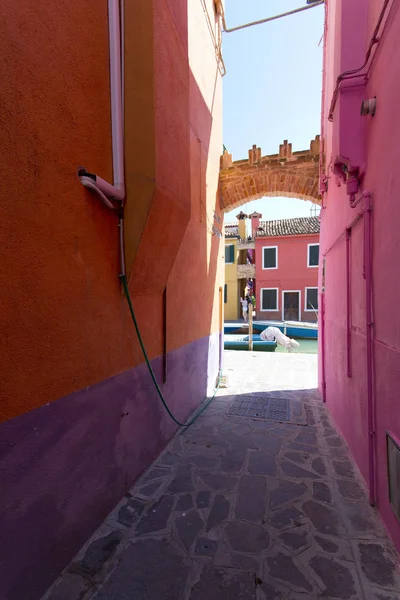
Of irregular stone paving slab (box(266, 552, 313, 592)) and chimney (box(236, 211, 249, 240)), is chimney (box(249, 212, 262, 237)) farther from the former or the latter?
irregular stone paving slab (box(266, 552, 313, 592))

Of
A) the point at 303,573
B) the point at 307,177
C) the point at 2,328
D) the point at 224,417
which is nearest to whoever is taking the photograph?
the point at 2,328

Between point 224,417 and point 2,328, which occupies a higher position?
point 2,328

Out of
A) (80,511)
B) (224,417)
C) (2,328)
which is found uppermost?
(2,328)

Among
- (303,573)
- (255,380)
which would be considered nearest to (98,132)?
(303,573)

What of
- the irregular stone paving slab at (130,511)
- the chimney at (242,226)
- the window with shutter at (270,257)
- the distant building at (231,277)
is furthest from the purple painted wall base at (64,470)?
the chimney at (242,226)

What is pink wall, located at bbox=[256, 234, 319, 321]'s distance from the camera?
2195cm

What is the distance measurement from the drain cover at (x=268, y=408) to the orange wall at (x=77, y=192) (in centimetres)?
258

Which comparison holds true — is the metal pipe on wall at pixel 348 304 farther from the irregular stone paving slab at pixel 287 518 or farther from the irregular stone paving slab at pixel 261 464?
the irregular stone paving slab at pixel 287 518

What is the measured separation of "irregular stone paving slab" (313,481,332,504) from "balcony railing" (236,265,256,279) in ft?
71.4

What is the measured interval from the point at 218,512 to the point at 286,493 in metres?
0.79

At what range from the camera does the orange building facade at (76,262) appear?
1823 millimetres

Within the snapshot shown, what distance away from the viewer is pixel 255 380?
24.7 ft

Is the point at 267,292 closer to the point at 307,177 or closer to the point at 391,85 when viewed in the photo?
the point at 307,177

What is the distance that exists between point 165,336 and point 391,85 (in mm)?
3443
